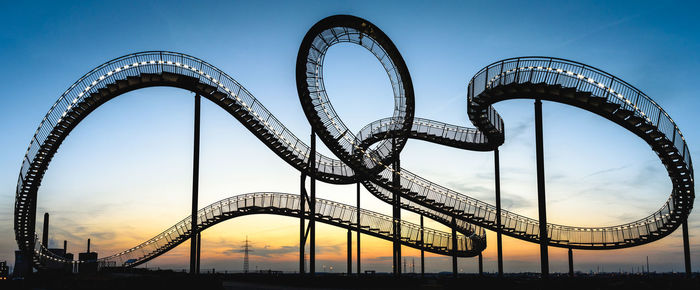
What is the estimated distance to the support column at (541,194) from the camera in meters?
20.2

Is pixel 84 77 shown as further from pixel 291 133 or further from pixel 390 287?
pixel 390 287

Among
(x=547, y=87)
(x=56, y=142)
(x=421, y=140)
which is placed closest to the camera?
(x=547, y=87)

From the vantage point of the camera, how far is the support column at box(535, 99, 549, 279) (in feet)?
66.2

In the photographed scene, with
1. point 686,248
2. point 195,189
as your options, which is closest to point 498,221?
point 686,248

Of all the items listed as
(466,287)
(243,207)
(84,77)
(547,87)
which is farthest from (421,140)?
(84,77)

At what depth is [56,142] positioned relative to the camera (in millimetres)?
27906

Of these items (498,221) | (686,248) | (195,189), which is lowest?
(686,248)

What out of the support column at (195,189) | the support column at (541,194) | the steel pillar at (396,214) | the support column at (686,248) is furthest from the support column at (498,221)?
the support column at (195,189)

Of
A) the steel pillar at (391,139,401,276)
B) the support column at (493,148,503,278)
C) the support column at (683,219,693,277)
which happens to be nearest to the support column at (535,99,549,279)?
the support column at (493,148,503,278)

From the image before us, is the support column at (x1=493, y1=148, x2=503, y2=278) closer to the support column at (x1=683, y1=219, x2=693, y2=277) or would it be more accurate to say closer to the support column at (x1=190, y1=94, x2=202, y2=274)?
the support column at (x1=683, y1=219, x2=693, y2=277)

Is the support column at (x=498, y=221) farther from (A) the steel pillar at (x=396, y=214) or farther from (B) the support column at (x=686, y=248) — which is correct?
(B) the support column at (x=686, y=248)

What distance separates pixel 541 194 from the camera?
20.6 m

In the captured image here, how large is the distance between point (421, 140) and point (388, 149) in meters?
3.83

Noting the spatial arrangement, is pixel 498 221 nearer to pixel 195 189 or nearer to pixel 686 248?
pixel 686 248
